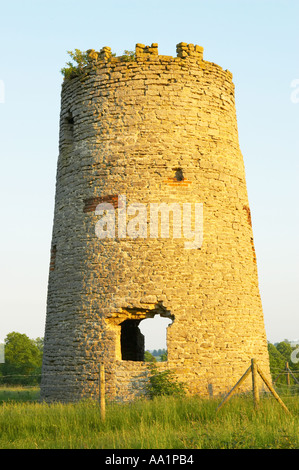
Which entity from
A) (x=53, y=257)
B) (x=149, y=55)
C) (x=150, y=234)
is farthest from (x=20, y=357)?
(x=149, y=55)

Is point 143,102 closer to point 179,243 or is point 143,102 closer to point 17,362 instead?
point 179,243

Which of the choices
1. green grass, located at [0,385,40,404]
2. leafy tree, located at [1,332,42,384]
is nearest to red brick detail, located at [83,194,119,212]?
green grass, located at [0,385,40,404]

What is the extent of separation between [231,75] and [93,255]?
579cm

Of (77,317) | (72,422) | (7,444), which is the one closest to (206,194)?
(77,317)

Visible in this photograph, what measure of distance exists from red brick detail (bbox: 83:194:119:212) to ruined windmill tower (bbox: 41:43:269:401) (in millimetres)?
28

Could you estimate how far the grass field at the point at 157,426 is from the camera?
6504 millimetres

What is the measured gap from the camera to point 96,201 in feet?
38.2

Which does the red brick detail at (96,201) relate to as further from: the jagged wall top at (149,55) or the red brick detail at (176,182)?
the jagged wall top at (149,55)

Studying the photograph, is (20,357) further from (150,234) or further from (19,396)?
(150,234)

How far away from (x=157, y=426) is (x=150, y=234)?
15.5ft

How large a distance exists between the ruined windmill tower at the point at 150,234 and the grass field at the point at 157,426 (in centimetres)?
133

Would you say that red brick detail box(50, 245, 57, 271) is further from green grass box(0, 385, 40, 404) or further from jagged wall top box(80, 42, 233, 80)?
jagged wall top box(80, 42, 233, 80)
